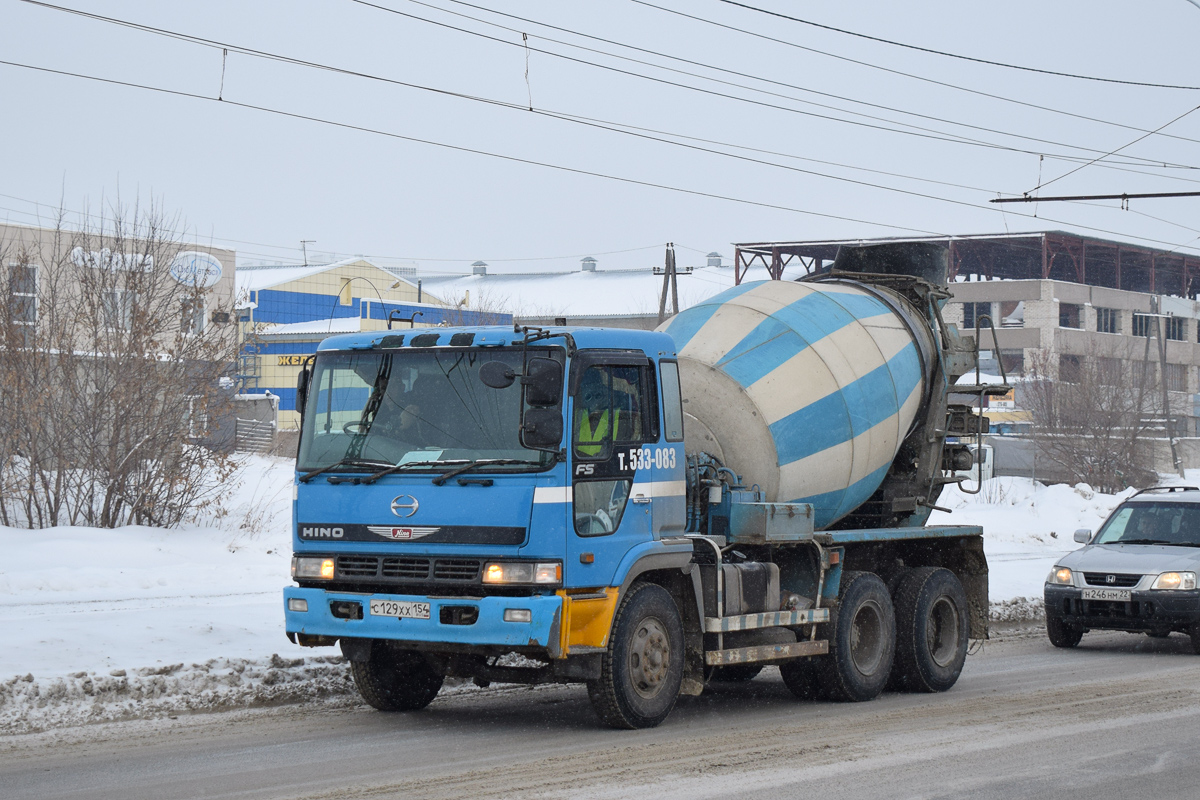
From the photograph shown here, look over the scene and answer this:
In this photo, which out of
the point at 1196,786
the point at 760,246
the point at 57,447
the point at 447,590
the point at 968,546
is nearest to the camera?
the point at 1196,786

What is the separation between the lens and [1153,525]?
50.1 ft

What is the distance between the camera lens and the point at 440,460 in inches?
328

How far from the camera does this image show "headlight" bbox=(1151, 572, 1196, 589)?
13.6 m

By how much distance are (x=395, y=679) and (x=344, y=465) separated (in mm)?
1918

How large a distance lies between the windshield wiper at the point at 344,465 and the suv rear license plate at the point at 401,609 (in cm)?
88

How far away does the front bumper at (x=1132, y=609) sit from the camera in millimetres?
13477

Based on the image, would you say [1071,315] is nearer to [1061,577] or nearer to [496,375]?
[1061,577]

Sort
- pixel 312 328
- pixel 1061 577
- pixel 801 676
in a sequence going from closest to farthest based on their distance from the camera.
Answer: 1. pixel 801 676
2. pixel 1061 577
3. pixel 312 328

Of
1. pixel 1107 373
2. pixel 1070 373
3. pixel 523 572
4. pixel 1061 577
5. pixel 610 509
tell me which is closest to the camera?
pixel 523 572

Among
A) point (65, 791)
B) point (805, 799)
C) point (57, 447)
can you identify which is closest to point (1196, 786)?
point (805, 799)

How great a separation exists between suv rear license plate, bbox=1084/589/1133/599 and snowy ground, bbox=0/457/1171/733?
3064 mm

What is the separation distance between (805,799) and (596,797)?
1079 millimetres

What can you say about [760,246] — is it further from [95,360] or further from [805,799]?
[805,799]

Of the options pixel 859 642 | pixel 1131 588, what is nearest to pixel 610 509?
pixel 859 642
